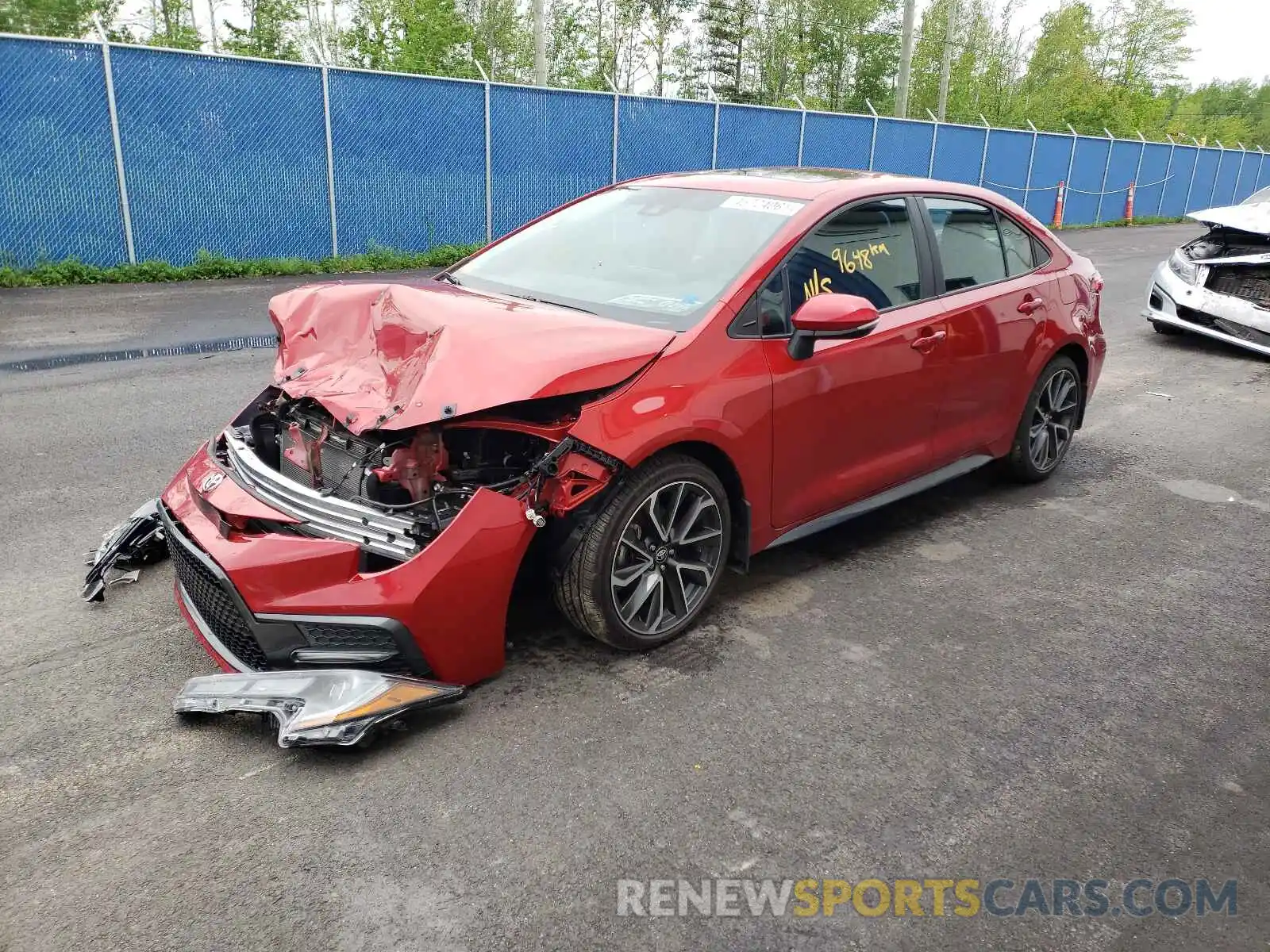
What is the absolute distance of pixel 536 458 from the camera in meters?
3.21

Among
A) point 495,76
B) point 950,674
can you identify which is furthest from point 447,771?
point 495,76

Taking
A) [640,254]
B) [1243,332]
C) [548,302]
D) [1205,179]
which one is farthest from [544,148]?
[1205,179]

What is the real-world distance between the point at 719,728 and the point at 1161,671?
5.74 ft

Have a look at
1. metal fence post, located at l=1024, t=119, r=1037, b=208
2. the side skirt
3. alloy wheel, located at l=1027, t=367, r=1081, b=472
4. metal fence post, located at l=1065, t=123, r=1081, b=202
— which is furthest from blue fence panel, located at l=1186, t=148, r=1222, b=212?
the side skirt

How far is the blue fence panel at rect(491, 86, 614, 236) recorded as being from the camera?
1520 cm

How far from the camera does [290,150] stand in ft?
43.0

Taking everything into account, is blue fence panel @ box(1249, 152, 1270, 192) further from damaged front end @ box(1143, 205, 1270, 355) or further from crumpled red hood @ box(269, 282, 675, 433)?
crumpled red hood @ box(269, 282, 675, 433)

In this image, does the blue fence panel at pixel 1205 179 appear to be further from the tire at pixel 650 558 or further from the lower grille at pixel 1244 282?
the tire at pixel 650 558

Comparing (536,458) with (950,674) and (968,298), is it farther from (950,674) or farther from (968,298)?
(968,298)

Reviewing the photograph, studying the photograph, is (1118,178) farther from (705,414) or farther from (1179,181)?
(705,414)

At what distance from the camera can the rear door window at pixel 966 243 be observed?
463 cm

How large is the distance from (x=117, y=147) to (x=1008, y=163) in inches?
852

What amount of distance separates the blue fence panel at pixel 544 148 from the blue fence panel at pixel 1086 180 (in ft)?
57.6

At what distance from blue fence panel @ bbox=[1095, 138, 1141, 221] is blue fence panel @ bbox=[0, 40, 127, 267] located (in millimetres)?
27382
